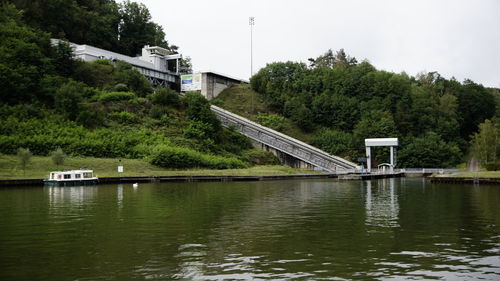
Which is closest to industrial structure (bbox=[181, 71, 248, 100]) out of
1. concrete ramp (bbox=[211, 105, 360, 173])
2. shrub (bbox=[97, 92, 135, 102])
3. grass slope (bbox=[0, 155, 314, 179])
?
concrete ramp (bbox=[211, 105, 360, 173])

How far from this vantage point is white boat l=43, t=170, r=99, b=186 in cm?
4492

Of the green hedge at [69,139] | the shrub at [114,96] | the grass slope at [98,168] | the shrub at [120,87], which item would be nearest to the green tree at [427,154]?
the grass slope at [98,168]

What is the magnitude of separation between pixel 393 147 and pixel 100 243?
69.1 metres

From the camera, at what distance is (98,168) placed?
55.2 metres

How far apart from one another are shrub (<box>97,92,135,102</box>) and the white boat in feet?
96.7

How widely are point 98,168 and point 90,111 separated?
1635 centimetres

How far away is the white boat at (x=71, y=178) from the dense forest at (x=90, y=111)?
11928mm

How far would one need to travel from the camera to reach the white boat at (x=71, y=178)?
147ft

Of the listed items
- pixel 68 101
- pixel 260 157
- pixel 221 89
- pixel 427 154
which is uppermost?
pixel 221 89

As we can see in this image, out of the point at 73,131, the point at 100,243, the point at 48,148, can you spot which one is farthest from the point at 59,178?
the point at 100,243

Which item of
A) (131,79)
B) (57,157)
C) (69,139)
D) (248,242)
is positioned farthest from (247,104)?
(248,242)

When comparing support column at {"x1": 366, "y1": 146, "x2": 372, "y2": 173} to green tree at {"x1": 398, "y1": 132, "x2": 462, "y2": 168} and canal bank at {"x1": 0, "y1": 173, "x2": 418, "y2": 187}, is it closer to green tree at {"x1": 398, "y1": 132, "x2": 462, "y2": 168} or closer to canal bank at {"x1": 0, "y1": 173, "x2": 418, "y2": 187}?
canal bank at {"x1": 0, "y1": 173, "x2": 418, "y2": 187}

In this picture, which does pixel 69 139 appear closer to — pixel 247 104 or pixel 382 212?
pixel 382 212

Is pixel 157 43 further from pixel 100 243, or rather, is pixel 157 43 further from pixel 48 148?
pixel 100 243
